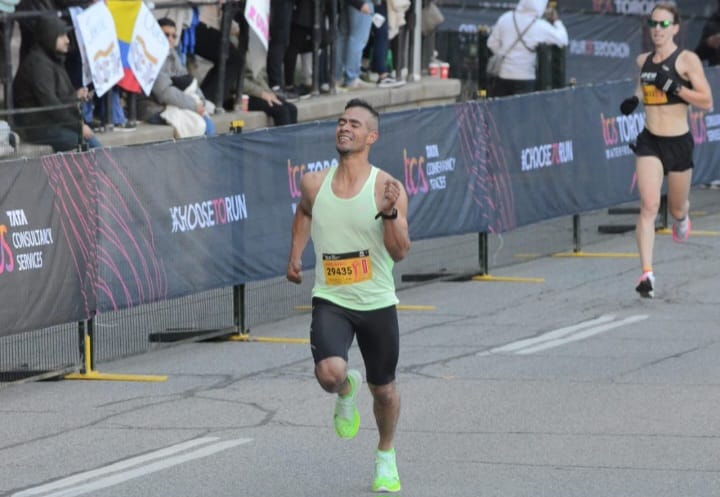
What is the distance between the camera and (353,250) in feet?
27.1

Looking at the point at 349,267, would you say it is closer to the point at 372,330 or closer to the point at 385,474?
the point at 372,330

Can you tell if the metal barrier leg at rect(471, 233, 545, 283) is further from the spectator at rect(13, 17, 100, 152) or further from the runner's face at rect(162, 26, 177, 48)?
the spectator at rect(13, 17, 100, 152)

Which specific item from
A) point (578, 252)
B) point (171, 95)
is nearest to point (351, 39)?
point (171, 95)

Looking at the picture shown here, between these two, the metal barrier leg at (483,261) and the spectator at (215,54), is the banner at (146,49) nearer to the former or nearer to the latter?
the spectator at (215,54)

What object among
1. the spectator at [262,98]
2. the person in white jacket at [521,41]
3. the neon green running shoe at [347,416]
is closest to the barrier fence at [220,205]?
the spectator at [262,98]

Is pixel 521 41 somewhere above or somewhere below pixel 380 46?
above

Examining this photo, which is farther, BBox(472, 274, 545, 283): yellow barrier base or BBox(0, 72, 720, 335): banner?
BBox(472, 274, 545, 283): yellow barrier base

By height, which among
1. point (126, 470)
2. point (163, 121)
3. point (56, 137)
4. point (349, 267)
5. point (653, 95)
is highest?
point (653, 95)

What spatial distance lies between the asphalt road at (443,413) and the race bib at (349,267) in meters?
1.04

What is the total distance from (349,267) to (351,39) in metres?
11.6

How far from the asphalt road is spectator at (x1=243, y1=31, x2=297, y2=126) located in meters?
3.99

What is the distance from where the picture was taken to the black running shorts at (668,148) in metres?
14.2

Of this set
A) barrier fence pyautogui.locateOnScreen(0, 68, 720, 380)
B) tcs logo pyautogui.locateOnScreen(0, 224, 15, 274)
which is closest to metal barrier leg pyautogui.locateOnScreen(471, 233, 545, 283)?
Result: barrier fence pyautogui.locateOnScreen(0, 68, 720, 380)

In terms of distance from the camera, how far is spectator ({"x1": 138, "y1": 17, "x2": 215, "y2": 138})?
53.4 feet
